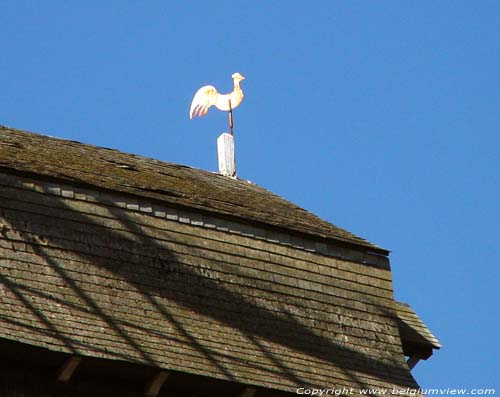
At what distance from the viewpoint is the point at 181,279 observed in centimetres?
2342

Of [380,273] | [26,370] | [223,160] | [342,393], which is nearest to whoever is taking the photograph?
[26,370]

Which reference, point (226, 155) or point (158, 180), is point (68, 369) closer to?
point (158, 180)

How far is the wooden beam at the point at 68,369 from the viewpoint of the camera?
21266 millimetres

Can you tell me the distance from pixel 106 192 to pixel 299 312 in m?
3.26

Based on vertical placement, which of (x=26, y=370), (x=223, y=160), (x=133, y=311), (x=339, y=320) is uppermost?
(x=223, y=160)

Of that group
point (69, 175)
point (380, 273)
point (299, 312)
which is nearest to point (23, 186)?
point (69, 175)

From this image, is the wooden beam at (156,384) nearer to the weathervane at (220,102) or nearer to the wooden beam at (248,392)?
the wooden beam at (248,392)

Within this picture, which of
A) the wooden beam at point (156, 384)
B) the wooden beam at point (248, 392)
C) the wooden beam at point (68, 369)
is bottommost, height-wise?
the wooden beam at point (68, 369)

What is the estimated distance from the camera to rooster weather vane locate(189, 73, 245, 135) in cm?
3033

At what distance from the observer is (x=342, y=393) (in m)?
23.5

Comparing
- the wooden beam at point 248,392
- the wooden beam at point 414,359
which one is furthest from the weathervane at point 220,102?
the wooden beam at point 248,392

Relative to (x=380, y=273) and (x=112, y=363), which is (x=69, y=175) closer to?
(x=112, y=363)

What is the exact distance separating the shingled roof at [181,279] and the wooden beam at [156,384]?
150 millimetres

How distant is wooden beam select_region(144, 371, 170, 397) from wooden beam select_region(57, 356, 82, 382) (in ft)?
3.71
